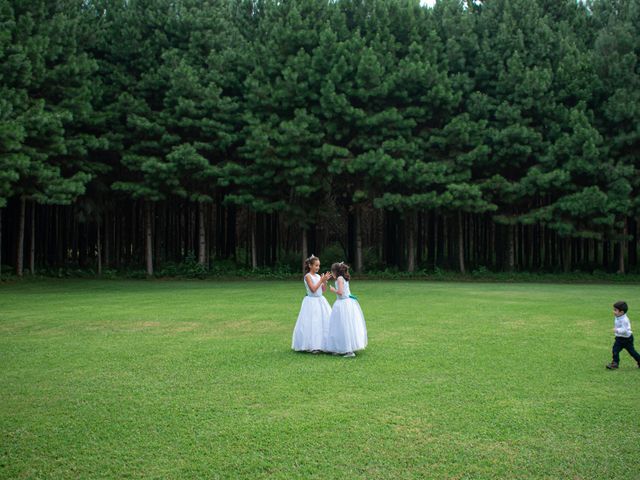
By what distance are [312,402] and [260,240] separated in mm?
26190

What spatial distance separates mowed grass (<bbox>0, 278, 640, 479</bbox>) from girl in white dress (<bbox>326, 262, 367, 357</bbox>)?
29 cm

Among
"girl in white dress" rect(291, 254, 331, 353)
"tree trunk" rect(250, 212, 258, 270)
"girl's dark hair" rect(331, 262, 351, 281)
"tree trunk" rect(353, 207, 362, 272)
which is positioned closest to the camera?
"girl's dark hair" rect(331, 262, 351, 281)

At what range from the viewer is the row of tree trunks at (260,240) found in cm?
2977

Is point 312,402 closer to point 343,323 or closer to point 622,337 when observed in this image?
point 343,323

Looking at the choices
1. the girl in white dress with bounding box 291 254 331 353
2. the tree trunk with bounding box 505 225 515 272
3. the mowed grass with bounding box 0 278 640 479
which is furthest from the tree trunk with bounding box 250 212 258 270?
the girl in white dress with bounding box 291 254 331 353

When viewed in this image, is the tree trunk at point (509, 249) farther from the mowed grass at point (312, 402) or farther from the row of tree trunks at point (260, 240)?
the mowed grass at point (312, 402)

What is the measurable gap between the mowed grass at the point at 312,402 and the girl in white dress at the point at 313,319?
261mm

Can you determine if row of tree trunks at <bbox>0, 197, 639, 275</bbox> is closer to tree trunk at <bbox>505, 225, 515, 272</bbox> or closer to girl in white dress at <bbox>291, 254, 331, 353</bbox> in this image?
tree trunk at <bbox>505, 225, 515, 272</bbox>

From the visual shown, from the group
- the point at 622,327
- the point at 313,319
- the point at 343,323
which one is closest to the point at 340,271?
the point at 343,323

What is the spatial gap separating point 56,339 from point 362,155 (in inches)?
723

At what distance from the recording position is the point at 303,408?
655 centimetres

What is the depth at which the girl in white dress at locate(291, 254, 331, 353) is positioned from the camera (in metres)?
9.77

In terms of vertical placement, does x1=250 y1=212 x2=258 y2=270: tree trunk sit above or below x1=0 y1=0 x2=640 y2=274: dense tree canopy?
below

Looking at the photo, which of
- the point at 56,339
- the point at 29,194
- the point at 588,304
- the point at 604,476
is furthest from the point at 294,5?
the point at 604,476
